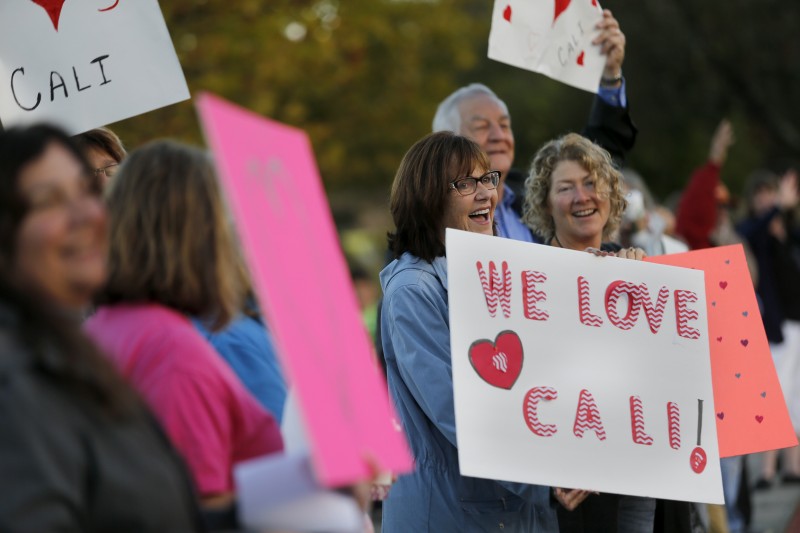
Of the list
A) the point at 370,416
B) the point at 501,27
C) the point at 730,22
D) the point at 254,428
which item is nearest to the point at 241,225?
the point at 370,416

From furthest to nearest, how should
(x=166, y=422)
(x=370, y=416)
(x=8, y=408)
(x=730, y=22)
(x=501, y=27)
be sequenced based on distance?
1. (x=730, y=22)
2. (x=501, y=27)
3. (x=166, y=422)
4. (x=370, y=416)
5. (x=8, y=408)

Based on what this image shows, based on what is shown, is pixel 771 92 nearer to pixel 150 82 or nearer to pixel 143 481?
pixel 150 82

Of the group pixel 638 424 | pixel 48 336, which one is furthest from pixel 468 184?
pixel 48 336

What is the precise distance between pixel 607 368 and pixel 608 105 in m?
1.84

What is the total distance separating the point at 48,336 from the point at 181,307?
0.45 metres

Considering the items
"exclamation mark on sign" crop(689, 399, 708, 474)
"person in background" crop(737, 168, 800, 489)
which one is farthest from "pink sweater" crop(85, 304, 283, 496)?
"person in background" crop(737, 168, 800, 489)

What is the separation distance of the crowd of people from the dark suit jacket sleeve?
1.33 metres

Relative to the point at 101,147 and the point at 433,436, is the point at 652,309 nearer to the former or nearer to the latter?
the point at 433,436

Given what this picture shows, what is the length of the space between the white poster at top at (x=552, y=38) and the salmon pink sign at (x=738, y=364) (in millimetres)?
1049

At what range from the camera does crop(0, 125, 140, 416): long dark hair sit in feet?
6.59

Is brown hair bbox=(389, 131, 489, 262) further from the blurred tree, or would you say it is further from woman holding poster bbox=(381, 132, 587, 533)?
the blurred tree

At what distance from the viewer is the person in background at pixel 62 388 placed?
75.9 inches

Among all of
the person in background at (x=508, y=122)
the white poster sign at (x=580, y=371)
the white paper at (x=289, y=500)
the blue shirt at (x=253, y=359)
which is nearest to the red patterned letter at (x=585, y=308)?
the white poster sign at (x=580, y=371)

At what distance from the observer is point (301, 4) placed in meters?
12.9
